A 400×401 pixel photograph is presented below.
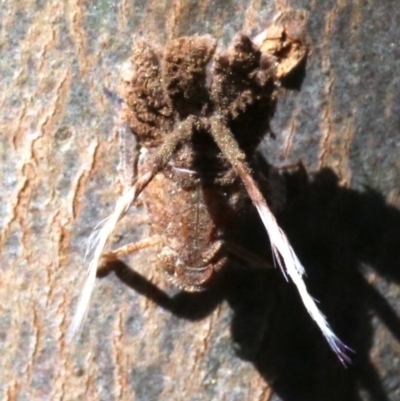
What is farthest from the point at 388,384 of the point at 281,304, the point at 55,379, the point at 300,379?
the point at 55,379

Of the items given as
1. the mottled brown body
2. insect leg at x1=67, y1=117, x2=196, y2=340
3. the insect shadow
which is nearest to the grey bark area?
the insect shadow

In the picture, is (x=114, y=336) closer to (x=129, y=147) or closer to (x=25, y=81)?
(x=129, y=147)

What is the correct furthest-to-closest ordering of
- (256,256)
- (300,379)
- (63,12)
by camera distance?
(300,379) → (256,256) → (63,12)

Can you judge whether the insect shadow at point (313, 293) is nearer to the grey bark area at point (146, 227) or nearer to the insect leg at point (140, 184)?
the grey bark area at point (146, 227)

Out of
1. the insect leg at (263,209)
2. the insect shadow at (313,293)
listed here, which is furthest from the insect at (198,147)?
the insect shadow at (313,293)

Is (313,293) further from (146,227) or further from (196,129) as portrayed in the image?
(196,129)

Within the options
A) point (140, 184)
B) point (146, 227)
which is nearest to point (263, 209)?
point (140, 184)

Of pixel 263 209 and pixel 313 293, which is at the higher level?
pixel 263 209
